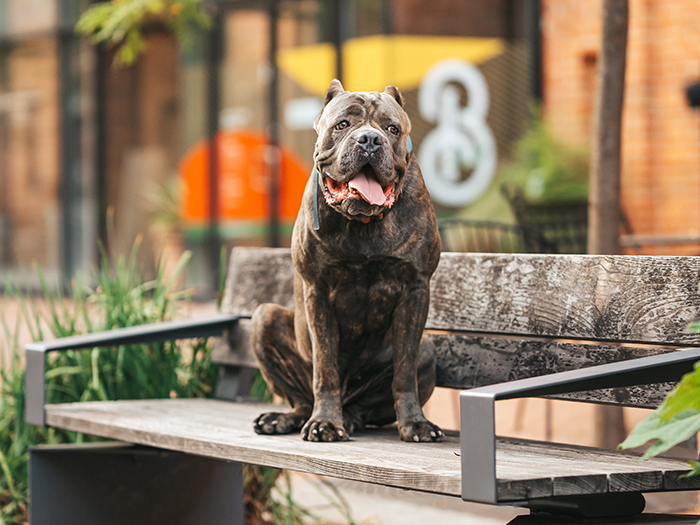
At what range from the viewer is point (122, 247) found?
13945mm

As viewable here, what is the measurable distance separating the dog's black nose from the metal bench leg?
60.8 inches

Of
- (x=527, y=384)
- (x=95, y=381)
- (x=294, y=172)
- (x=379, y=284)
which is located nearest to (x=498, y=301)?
(x=379, y=284)

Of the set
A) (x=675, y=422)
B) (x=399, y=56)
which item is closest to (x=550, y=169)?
(x=399, y=56)

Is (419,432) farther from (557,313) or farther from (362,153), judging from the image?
(362,153)

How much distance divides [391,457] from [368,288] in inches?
20.2

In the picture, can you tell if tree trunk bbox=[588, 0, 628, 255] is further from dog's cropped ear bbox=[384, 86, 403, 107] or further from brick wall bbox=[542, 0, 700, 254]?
brick wall bbox=[542, 0, 700, 254]

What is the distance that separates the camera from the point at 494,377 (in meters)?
2.95

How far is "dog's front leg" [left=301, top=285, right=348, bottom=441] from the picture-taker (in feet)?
8.67

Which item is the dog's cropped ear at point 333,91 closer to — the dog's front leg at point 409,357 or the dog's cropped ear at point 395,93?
the dog's cropped ear at point 395,93

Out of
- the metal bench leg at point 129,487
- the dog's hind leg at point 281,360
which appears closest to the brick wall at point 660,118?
the metal bench leg at point 129,487

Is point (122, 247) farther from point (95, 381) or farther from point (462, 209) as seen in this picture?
point (95, 381)

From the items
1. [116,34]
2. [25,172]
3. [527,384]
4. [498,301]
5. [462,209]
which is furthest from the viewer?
[25,172]

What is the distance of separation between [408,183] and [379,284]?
0.96 feet

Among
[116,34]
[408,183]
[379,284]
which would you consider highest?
[116,34]
